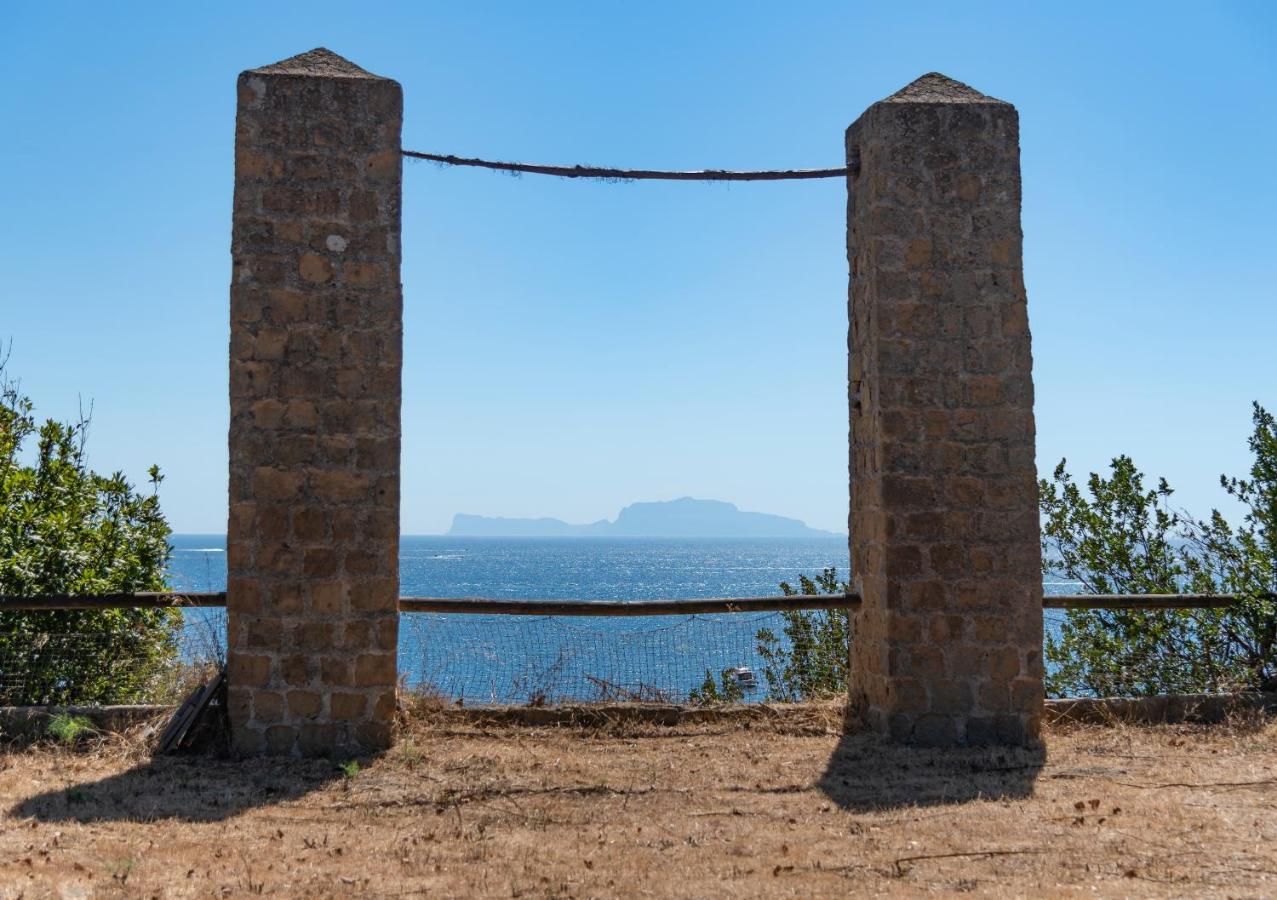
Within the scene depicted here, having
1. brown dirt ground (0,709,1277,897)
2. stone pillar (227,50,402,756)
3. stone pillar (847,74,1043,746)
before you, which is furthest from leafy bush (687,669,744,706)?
stone pillar (227,50,402,756)

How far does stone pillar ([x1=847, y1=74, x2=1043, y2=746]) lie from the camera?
5.86 m

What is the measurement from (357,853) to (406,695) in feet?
7.60

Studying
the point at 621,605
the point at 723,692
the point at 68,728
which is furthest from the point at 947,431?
the point at 68,728

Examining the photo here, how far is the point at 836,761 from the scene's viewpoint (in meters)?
5.55

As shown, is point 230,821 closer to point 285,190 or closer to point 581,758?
point 581,758

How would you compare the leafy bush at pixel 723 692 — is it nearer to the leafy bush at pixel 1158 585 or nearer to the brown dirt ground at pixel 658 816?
the brown dirt ground at pixel 658 816

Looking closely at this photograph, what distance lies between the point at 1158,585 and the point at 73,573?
8276 mm

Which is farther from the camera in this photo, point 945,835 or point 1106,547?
point 1106,547

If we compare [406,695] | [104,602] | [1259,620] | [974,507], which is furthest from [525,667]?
[1259,620]

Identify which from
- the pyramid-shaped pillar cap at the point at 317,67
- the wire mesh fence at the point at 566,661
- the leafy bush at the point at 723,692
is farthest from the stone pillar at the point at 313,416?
the leafy bush at the point at 723,692

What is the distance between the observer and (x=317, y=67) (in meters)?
5.88

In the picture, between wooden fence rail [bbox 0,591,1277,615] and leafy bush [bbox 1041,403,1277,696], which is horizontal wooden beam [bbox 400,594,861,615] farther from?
leafy bush [bbox 1041,403,1277,696]

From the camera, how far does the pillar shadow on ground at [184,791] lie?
15.0 feet

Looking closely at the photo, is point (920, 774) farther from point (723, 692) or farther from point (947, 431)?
point (723, 692)
